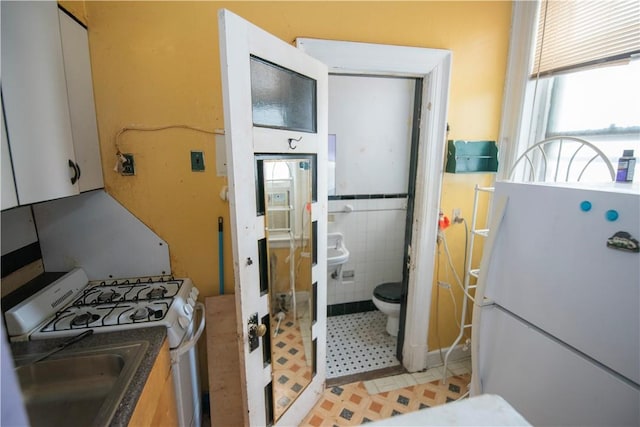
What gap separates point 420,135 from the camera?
1.71 metres

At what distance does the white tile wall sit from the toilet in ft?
0.70

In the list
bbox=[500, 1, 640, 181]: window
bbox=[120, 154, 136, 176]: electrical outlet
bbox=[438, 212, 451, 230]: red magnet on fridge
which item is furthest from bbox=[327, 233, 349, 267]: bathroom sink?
bbox=[120, 154, 136, 176]: electrical outlet

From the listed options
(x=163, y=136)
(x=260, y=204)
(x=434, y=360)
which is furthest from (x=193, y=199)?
(x=434, y=360)

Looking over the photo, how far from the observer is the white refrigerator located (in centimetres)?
79

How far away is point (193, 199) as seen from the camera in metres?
1.50

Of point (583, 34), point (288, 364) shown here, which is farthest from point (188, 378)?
point (583, 34)

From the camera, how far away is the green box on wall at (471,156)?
66.9 inches

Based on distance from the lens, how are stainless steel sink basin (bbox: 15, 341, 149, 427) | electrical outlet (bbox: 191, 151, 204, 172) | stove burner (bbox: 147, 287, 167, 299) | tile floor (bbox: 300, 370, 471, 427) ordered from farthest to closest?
tile floor (bbox: 300, 370, 471, 427), electrical outlet (bbox: 191, 151, 204, 172), stove burner (bbox: 147, 287, 167, 299), stainless steel sink basin (bbox: 15, 341, 149, 427)

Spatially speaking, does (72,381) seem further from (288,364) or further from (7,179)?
(288,364)

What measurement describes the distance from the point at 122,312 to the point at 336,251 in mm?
1484

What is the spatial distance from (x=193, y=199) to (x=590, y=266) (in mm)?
1630

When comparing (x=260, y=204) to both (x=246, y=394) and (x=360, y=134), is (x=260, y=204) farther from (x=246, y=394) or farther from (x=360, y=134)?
(x=360, y=134)

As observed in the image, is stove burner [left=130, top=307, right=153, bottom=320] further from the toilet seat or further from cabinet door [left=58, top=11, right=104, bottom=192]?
the toilet seat

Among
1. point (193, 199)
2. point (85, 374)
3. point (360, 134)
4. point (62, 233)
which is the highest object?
point (360, 134)
